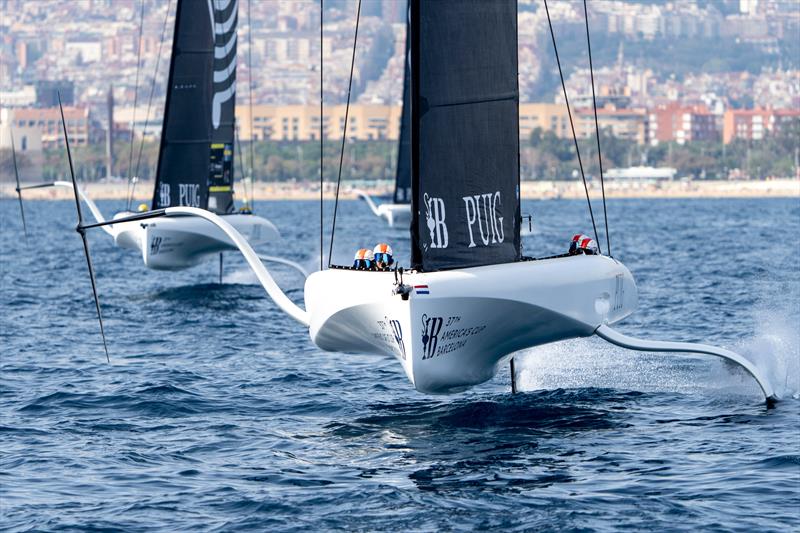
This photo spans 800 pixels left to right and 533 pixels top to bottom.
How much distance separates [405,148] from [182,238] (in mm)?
22152

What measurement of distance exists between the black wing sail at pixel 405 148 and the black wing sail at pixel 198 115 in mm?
11132

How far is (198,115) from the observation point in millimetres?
30750

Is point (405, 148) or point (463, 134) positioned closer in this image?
point (463, 134)

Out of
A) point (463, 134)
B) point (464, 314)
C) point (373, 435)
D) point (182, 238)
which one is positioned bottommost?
point (373, 435)

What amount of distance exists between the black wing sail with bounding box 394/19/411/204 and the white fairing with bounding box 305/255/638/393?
1113 inches

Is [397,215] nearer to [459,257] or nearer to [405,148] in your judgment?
[405,148]

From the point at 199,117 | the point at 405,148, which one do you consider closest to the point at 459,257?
the point at 199,117

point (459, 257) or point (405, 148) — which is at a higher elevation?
point (405, 148)

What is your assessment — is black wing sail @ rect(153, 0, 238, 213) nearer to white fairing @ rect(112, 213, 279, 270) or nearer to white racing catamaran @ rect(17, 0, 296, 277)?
white racing catamaran @ rect(17, 0, 296, 277)

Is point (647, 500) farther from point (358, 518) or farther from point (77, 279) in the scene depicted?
point (77, 279)

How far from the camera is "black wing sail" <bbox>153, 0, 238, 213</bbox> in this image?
99.3 ft

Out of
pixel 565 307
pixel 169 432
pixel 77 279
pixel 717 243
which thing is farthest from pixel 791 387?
pixel 717 243

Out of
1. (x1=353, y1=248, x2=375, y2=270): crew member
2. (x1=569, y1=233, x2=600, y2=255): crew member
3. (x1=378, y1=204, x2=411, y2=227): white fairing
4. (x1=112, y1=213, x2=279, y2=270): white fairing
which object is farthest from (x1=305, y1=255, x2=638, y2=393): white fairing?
(x1=378, y1=204, x2=411, y2=227): white fairing

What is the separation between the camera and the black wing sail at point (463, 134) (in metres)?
12.8
